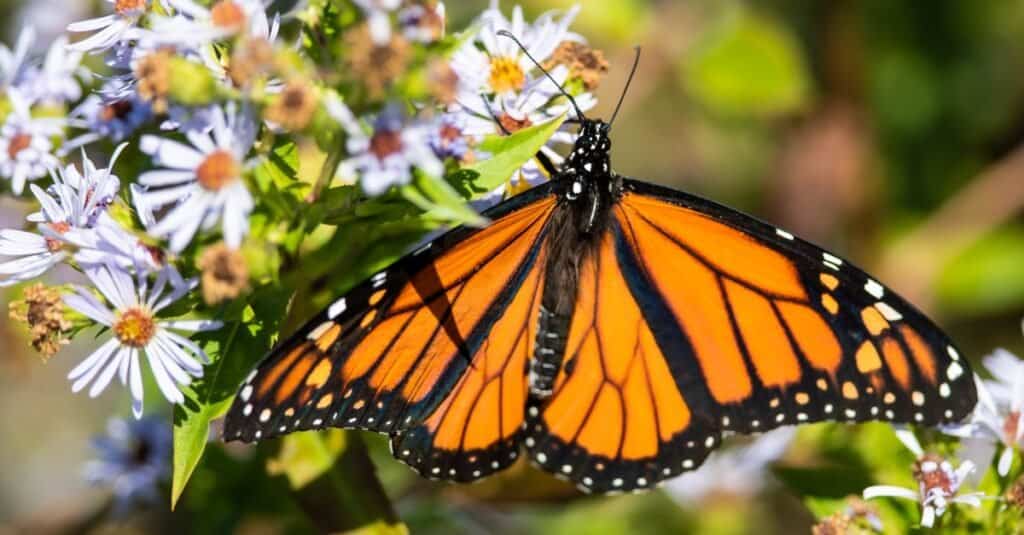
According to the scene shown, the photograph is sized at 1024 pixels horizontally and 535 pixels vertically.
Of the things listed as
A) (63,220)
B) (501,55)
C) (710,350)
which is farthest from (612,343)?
(63,220)

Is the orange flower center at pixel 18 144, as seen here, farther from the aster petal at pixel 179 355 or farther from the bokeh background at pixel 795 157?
the bokeh background at pixel 795 157

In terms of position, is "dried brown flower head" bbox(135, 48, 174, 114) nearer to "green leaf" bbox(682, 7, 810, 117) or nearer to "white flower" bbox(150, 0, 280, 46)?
"white flower" bbox(150, 0, 280, 46)

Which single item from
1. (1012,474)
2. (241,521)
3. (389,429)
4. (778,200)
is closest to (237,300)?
(389,429)

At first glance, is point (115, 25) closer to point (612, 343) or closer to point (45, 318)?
point (45, 318)

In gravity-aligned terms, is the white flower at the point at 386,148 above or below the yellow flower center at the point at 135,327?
above

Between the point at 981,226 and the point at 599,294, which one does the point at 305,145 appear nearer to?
the point at 599,294

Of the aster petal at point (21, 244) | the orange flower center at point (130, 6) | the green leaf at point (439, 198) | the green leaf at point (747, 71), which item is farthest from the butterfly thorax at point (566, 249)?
the green leaf at point (747, 71)
